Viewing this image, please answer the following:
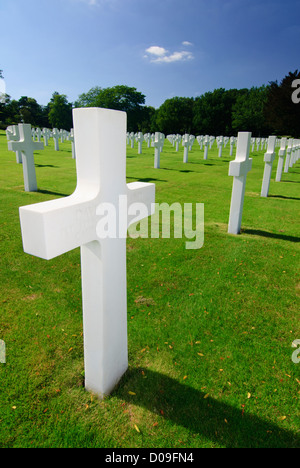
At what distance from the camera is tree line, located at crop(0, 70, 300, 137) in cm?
6309

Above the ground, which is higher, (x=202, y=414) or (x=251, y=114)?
(x=251, y=114)

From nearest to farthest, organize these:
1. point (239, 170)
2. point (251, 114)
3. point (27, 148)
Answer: point (239, 170)
point (27, 148)
point (251, 114)

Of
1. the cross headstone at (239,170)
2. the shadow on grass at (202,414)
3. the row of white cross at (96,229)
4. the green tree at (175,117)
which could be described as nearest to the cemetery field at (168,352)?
the shadow on grass at (202,414)

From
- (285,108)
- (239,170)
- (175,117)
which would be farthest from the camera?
(175,117)

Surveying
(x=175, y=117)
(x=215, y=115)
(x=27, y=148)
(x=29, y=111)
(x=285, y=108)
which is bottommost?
(x=27, y=148)

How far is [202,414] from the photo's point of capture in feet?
7.48

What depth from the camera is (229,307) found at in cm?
375

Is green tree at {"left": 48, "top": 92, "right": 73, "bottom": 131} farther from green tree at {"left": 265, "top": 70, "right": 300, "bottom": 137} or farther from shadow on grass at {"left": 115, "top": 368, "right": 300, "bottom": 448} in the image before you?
shadow on grass at {"left": 115, "top": 368, "right": 300, "bottom": 448}

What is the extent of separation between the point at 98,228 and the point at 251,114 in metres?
69.7

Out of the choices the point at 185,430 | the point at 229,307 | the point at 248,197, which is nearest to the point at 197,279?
the point at 229,307

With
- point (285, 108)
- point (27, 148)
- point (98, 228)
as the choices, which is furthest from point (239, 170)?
point (285, 108)

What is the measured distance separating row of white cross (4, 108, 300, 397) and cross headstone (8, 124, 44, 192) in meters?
8.31

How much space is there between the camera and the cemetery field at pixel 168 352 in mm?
2145

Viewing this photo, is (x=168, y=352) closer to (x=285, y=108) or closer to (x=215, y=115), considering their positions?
(x=285, y=108)
